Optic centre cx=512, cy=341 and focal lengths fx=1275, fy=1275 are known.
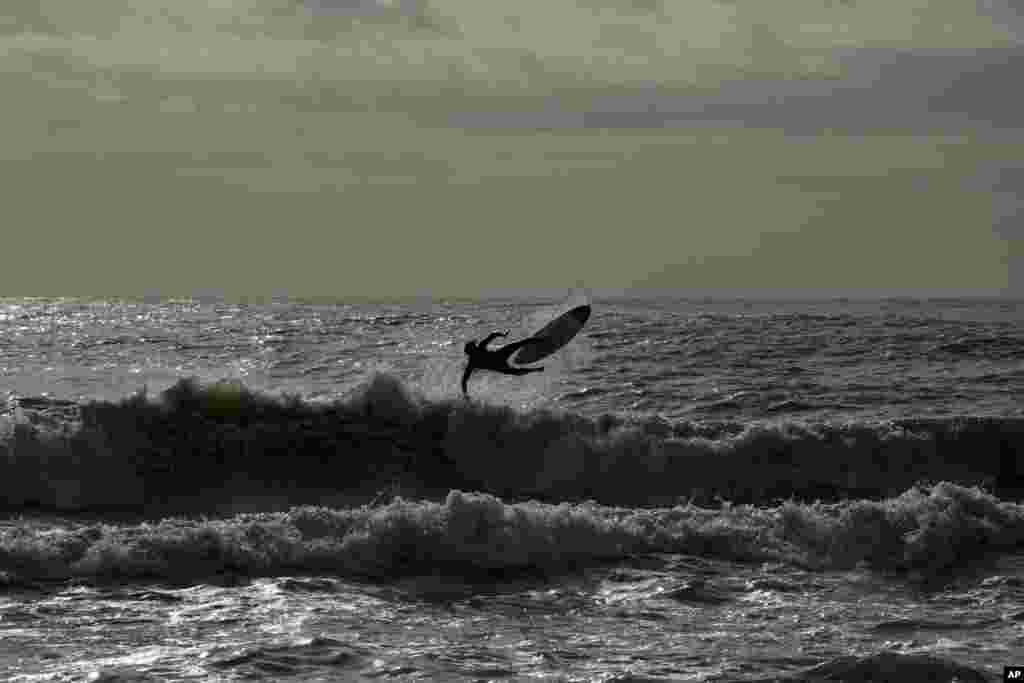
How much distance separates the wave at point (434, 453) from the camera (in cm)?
1681

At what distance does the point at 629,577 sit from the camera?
12.3m

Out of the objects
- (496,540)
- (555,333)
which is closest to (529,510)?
(496,540)

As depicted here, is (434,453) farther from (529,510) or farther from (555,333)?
(529,510)

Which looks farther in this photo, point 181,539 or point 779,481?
point 779,481

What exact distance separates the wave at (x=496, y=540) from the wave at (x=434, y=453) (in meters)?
2.73

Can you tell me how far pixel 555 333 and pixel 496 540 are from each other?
690 centimetres

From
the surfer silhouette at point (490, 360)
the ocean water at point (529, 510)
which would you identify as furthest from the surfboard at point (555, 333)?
the surfer silhouette at point (490, 360)

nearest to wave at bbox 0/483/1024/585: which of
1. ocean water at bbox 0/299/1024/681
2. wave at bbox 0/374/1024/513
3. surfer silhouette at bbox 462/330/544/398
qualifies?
ocean water at bbox 0/299/1024/681

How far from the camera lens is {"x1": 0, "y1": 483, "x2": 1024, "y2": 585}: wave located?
1214 cm

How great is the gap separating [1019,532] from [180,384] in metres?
11.4

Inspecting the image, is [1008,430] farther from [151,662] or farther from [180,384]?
[151,662]

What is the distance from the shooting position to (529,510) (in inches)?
531

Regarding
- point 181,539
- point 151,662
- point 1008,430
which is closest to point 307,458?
point 181,539

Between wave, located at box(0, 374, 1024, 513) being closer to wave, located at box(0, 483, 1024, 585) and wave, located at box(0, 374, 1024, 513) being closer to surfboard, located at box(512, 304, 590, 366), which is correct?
surfboard, located at box(512, 304, 590, 366)
